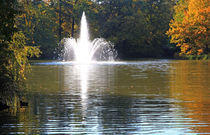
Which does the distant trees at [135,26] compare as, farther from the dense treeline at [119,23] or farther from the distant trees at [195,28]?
the distant trees at [195,28]

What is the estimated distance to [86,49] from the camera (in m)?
70.6

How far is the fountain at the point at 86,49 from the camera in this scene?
68.7 meters

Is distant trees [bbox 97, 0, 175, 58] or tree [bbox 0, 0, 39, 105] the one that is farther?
distant trees [bbox 97, 0, 175, 58]

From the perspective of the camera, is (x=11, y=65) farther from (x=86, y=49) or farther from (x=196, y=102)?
(x=86, y=49)

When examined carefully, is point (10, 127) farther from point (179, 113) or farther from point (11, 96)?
point (179, 113)

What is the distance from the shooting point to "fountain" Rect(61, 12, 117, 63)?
225ft

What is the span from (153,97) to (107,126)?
23.0 ft

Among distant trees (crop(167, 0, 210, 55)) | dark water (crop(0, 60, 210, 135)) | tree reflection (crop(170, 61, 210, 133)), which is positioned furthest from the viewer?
distant trees (crop(167, 0, 210, 55))

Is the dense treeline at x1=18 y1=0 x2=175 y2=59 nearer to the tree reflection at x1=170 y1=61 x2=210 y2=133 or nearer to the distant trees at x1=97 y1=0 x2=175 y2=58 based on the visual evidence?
the distant trees at x1=97 y1=0 x2=175 y2=58

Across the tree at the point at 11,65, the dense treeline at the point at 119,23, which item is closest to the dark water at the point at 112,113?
the tree at the point at 11,65

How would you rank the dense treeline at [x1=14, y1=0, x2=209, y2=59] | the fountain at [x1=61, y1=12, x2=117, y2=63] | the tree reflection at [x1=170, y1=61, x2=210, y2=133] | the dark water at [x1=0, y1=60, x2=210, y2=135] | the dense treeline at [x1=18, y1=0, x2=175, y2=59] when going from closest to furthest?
the dark water at [x1=0, y1=60, x2=210, y2=135] → the tree reflection at [x1=170, y1=61, x2=210, y2=133] → the fountain at [x1=61, y1=12, x2=117, y2=63] → the dense treeline at [x1=14, y1=0, x2=209, y2=59] → the dense treeline at [x1=18, y1=0, x2=175, y2=59]

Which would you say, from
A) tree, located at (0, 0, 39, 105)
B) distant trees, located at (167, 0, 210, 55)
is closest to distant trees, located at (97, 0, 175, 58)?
distant trees, located at (167, 0, 210, 55)

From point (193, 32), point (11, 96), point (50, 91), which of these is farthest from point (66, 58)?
point (11, 96)

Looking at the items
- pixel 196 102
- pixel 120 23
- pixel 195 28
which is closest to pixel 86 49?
pixel 195 28
